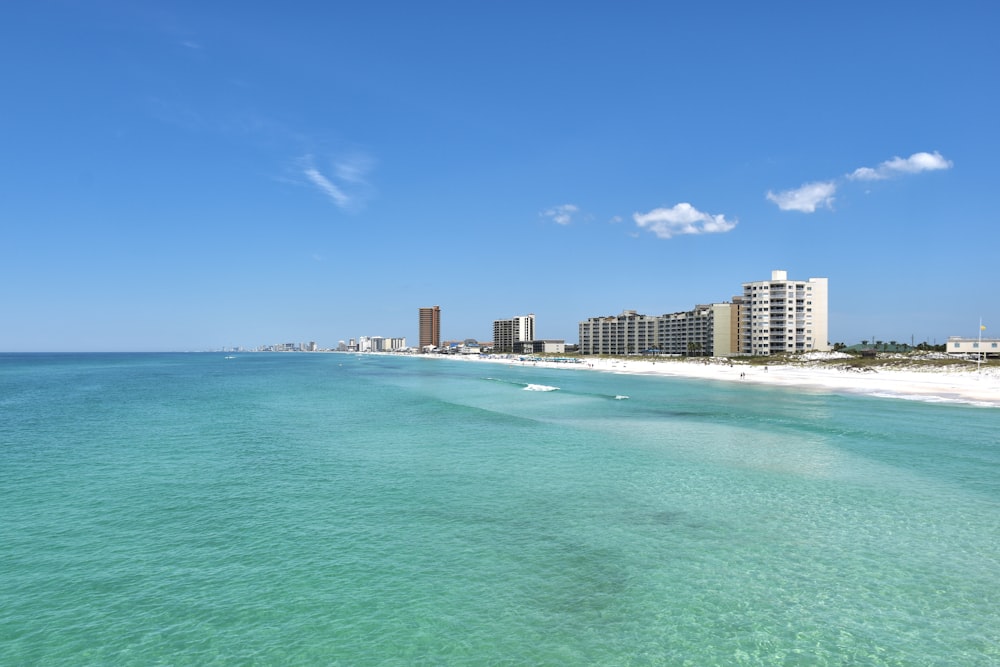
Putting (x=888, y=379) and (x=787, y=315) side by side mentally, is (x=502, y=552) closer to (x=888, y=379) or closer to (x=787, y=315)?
(x=888, y=379)

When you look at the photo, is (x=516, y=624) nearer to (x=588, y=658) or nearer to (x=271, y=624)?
(x=588, y=658)

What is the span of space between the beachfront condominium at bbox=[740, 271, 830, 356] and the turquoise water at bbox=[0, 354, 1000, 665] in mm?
125067

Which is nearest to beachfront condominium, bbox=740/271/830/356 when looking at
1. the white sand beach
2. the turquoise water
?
the white sand beach

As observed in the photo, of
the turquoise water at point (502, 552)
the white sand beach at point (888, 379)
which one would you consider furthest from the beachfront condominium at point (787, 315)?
the turquoise water at point (502, 552)

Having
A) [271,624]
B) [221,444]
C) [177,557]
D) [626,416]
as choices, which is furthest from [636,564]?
[626,416]

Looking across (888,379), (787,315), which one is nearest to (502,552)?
(888,379)

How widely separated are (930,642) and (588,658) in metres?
6.58

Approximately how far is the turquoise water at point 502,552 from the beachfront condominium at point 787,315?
125 metres

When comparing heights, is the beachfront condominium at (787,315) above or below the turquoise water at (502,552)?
above

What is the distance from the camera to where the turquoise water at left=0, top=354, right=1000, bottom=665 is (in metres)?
10.2

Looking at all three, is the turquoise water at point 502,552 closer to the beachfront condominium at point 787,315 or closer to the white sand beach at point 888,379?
the white sand beach at point 888,379

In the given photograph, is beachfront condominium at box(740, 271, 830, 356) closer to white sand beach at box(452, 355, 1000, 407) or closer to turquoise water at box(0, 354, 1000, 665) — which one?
white sand beach at box(452, 355, 1000, 407)

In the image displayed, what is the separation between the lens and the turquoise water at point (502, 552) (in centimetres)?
1016

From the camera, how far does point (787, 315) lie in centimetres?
14538
